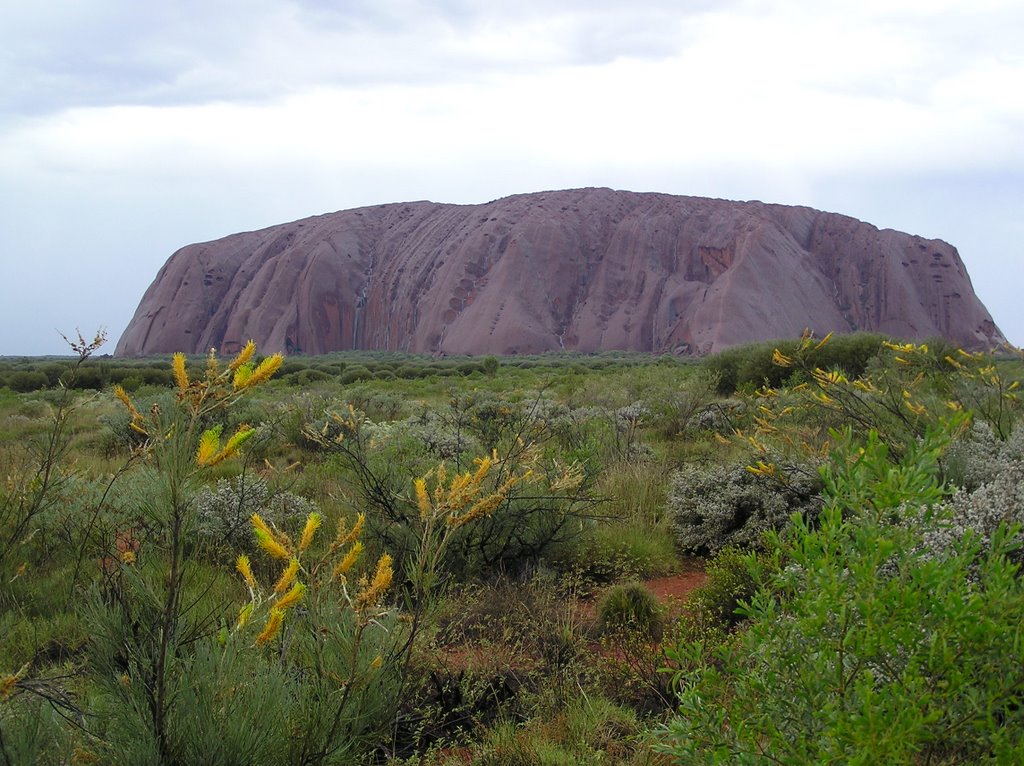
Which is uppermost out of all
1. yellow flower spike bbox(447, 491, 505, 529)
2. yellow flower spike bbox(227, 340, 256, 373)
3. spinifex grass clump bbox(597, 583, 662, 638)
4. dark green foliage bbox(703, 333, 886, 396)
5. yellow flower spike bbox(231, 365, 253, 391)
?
yellow flower spike bbox(227, 340, 256, 373)

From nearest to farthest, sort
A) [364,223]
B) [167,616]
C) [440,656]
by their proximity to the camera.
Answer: [167,616], [440,656], [364,223]

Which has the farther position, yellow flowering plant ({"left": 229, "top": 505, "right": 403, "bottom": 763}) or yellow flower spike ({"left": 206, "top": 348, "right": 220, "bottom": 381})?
yellow flowering plant ({"left": 229, "top": 505, "right": 403, "bottom": 763})

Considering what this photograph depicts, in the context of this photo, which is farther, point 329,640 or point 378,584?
point 329,640

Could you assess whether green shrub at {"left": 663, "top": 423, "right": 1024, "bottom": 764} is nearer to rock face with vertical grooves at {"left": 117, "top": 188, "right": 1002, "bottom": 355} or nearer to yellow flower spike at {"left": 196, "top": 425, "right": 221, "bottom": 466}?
yellow flower spike at {"left": 196, "top": 425, "right": 221, "bottom": 466}

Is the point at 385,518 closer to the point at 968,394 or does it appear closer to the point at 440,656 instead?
the point at 440,656

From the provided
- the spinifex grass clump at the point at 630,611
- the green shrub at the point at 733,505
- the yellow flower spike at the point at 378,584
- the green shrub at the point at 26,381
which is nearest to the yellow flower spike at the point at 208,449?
the yellow flower spike at the point at 378,584

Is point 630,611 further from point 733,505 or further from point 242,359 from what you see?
point 242,359

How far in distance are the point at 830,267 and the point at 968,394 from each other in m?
69.6

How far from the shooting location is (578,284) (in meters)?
67.4

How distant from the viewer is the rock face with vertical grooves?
62656 mm

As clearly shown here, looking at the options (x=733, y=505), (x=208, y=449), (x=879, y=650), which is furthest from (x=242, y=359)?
(x=733, y=505)

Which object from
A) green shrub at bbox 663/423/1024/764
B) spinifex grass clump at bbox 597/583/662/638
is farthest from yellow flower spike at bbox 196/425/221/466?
spinifex grass clump at bbox 597/583/662/638

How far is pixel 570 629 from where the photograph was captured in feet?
12.1

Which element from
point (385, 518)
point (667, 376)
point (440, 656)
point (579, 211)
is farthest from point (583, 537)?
point (579, 211)
